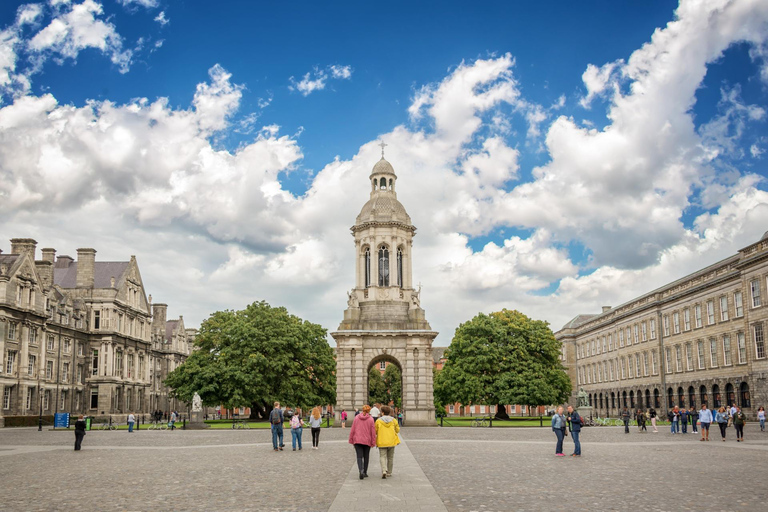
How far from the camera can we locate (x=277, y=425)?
26609 mm

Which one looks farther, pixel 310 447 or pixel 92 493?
pixel 310 447

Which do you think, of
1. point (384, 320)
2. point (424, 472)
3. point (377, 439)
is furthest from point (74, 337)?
point (377, 439)

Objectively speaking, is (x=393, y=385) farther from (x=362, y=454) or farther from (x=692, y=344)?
(x=362, y=454)

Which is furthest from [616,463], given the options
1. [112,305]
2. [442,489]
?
[112,305]

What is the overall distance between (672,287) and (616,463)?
196ft

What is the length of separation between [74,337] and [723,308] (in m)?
65.4

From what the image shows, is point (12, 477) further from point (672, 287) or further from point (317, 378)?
point (672, 287)

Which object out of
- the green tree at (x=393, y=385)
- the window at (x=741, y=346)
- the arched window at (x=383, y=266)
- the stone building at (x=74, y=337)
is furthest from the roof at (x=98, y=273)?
the window at (x=741, y=346)

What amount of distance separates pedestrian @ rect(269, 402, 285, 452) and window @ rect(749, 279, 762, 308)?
4388cm

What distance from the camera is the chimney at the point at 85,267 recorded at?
8250 cm

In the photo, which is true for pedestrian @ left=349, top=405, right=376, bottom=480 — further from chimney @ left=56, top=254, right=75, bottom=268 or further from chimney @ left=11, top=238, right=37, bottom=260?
chimney @ left=56, top=254, right=75, bottom=268

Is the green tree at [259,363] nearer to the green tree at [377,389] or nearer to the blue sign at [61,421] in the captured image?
the blue sign at [61,421]

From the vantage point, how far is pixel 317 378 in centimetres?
6819

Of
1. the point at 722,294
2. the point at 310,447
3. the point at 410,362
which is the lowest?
the point at 310,447
